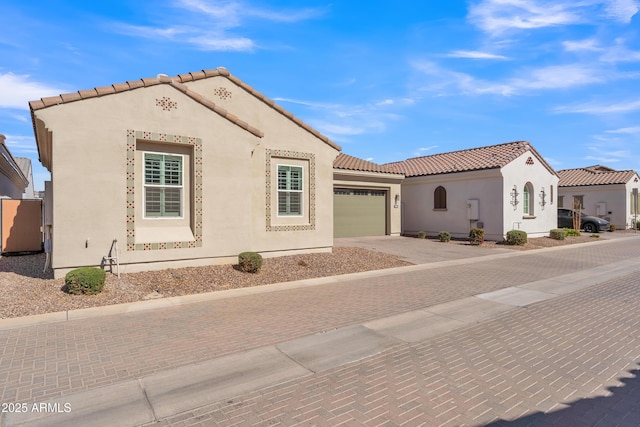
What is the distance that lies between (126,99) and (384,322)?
8.50 m

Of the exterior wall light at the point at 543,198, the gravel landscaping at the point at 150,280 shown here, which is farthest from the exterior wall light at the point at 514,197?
the gravel landscaping at the point at 150,280

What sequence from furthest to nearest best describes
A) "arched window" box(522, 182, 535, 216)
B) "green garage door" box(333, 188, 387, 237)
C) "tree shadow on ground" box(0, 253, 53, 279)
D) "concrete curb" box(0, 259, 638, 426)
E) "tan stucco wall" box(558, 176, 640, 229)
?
"tan stucco wall" box(558, 176, 640, 229) → "arched window" box(522, 182, 535, 216) → "green garage door" box(333, 188, 387, 237) → "tree shadow on ground" box(0, 253, 53, 279) → "concrete curb" box(0, 259, 638, 426)

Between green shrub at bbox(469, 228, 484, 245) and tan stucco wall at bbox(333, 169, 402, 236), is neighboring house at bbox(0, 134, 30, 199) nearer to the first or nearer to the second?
tan stucco wall at bbox(333, 169, 402, 236)

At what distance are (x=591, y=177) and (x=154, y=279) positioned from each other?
1595 inches

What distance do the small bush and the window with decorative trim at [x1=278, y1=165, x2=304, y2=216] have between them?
2.74m

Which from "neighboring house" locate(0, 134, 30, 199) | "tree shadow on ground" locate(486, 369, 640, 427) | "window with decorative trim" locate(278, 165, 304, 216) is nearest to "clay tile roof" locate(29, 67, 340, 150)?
"window with decorative trim" locate(278, 165, 304, 216)

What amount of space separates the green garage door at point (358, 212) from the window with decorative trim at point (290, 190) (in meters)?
6.26

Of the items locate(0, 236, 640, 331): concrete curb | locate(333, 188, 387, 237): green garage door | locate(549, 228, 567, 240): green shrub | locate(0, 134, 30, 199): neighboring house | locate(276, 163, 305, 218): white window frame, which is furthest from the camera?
locate(549, 228, 567, 240): green shrub

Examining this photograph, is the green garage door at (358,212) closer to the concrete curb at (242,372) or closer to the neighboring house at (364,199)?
the neighboring house at (364,199)

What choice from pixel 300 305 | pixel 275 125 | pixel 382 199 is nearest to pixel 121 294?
pixel 300 305

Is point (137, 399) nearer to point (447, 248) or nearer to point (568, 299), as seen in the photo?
point (568, 299)

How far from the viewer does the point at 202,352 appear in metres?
5.21

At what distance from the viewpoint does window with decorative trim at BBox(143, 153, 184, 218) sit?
1010 centimetres

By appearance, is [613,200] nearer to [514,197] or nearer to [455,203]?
[514,197]
